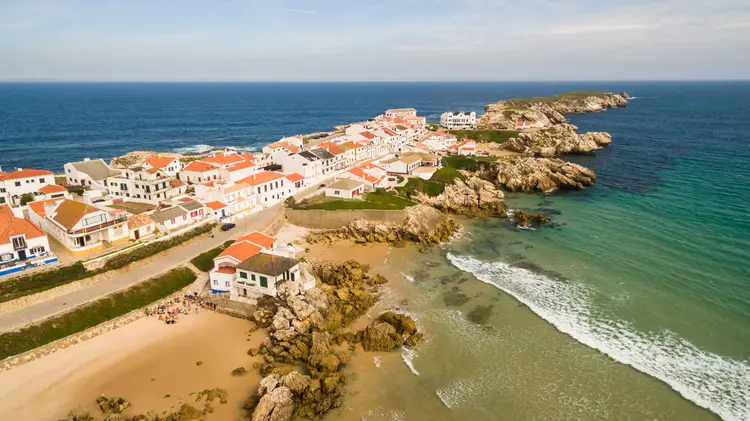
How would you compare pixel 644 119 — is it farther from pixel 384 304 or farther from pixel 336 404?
pixel 336 404

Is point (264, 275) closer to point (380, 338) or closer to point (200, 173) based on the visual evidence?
point (380, 338)


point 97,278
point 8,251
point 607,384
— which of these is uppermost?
point 8,251

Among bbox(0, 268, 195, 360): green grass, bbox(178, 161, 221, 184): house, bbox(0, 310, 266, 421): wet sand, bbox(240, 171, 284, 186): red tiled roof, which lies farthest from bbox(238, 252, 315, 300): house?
bbox(178, 161, 221, 184): house

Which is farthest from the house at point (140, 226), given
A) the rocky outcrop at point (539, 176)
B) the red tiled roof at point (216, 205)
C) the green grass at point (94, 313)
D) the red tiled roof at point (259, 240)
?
the rocky outcrop at point (539, 176)

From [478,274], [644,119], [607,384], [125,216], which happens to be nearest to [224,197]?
[125,216]

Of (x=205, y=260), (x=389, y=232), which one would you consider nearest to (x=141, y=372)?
(x=205, y=260)

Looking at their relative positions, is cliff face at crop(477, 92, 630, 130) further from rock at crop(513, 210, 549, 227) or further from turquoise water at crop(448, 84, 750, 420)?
rock at crop(513, 210, 549, 227)

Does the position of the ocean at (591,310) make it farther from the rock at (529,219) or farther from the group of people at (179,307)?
the group of people at (179,307)
